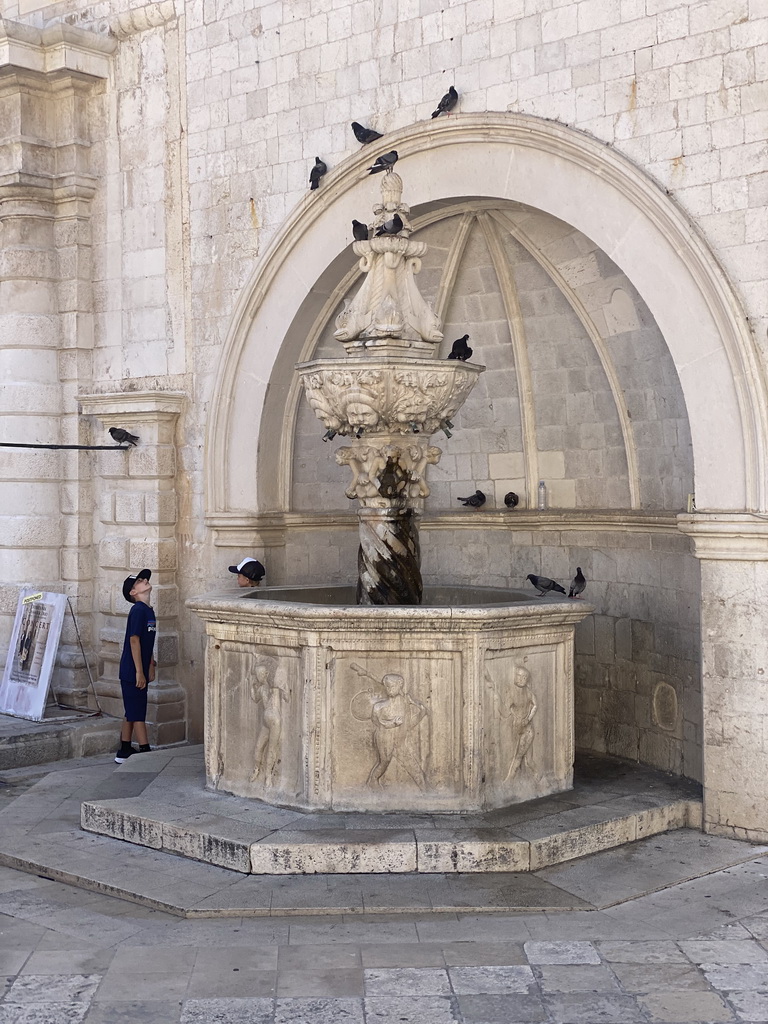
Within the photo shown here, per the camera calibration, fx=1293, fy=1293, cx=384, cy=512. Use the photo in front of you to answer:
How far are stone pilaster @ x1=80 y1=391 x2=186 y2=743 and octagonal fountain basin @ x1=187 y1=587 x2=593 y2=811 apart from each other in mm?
3235

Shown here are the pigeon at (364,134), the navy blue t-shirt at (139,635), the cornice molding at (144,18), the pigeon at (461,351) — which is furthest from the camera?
the cornice molding at (144,18)

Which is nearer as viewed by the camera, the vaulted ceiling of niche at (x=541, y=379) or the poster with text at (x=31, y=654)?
the vaulted ceiling of niche at (x=541, y=379)

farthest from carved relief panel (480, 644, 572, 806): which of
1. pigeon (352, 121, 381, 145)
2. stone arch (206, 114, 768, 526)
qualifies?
pigeon (352, 121, 381, 145)

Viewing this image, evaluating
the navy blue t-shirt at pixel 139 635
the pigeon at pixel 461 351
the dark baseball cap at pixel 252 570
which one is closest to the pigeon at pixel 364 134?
the pigeon at pixel 461 351

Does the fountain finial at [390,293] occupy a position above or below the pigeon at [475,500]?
above

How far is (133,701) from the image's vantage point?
30.1 feet

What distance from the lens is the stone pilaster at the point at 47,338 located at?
1056 cm

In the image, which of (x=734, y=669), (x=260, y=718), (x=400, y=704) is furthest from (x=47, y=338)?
(x=734, y=669)

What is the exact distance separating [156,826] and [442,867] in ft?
5.06

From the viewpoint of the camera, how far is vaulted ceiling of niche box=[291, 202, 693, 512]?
8.26 metres

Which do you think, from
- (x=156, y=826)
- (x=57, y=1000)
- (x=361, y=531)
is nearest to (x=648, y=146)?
(x=361, y=531)

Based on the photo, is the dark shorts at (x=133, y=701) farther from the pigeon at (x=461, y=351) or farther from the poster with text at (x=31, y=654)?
the pigeon at (x=461, y=351)

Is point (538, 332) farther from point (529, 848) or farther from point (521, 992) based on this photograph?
point (521, 992)

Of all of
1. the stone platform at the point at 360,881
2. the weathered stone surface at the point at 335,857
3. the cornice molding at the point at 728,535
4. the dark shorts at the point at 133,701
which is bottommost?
the stone platform at the point at 360,881
